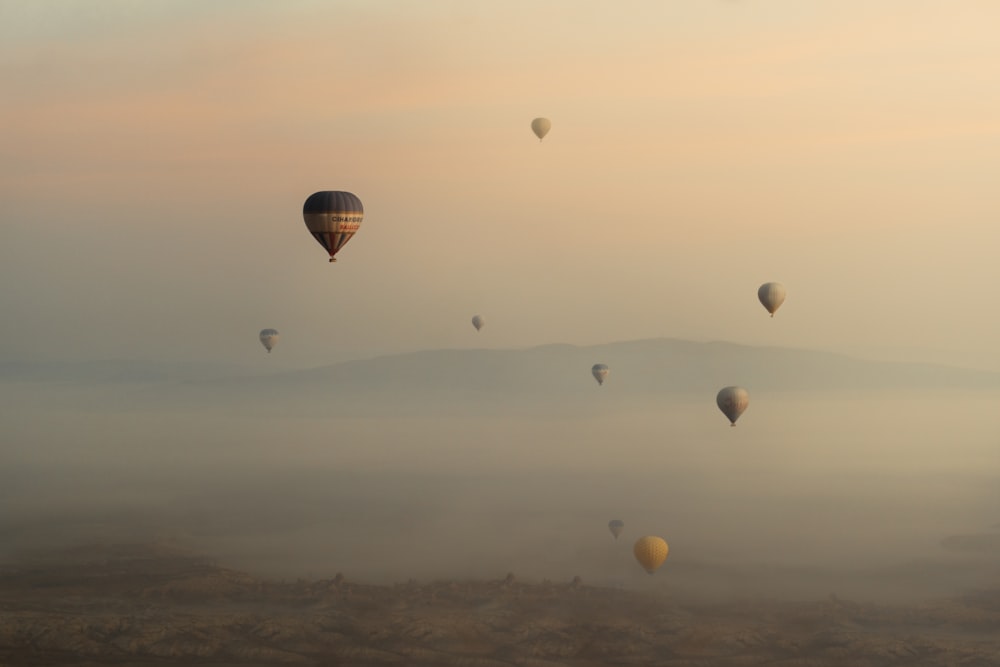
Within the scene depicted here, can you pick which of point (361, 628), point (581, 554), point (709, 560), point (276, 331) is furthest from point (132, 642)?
point (709, 560)

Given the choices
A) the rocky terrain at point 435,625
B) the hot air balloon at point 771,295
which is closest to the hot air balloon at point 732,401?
the hot air balloon at point 771,295

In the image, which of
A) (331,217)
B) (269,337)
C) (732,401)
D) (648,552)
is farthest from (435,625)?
(331,217)

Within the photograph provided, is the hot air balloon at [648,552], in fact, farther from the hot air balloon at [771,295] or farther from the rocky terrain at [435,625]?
the rocky terrain at [435,625]

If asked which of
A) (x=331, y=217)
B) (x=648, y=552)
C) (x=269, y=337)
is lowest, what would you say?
(x=648, y=552)

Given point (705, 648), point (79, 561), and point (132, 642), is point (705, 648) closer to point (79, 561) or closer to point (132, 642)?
point (132, 642)

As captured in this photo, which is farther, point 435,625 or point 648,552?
point 435,625

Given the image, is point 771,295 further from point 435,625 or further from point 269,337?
point 435,625
